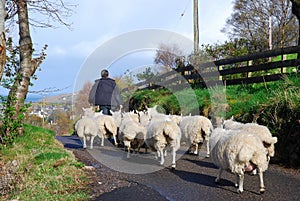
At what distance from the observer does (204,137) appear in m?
8.74

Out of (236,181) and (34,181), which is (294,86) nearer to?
(236,181)

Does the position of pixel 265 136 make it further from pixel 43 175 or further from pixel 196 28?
pixel 196 28

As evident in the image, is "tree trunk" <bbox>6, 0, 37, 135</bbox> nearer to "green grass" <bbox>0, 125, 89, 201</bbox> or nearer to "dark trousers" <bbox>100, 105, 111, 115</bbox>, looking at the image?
"green grass" <bbox>0, 125, 89, 201</bbox>

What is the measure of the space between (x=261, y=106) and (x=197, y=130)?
1.93 metres

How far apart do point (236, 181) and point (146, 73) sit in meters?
17.4

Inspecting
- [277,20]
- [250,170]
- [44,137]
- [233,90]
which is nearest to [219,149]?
[250,170]

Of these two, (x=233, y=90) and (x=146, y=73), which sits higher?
(x=146, y=73)

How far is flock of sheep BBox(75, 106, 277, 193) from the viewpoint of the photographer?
534cm

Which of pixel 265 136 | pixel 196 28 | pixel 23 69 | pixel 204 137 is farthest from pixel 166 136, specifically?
pixel 196 28

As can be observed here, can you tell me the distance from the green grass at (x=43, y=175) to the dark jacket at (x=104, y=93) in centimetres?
344

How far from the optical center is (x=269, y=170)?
723 cm

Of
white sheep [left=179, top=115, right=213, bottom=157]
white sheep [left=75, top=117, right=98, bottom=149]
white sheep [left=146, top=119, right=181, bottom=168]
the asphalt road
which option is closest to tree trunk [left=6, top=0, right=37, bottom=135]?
white sheep [left=75, top=117, right=98, bottom=149]

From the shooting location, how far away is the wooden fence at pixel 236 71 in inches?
444

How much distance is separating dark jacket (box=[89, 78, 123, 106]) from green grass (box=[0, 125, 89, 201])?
11.3 ft
